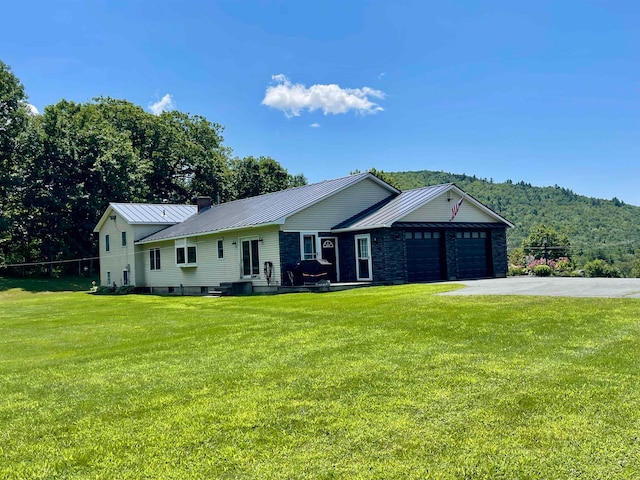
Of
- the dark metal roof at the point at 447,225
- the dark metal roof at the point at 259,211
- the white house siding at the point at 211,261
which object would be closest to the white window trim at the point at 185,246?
the white house siding at the point at 211,261

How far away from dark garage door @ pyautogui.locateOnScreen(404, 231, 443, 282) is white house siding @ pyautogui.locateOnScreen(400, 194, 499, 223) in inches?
23.4

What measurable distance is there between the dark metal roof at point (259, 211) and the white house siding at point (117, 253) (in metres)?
1.73

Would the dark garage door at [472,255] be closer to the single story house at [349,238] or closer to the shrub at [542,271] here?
the single story house at [349,238]

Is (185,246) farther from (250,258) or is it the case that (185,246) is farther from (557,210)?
(557,210)

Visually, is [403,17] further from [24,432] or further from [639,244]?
[639,244]

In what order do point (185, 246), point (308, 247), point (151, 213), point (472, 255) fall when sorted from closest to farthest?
point (308, 247) → point (472, 255) → point (185, 246) → point (151, 213)

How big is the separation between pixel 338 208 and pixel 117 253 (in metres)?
15.2

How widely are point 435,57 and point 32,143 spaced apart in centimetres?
2691

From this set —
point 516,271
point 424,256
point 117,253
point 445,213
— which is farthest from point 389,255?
point 117,253

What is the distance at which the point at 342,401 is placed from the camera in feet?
15.2

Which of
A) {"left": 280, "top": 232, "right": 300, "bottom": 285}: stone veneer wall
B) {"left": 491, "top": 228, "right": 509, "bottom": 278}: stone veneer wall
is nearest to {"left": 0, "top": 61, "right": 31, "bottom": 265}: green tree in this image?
{"left": 280, "top": 232, "right": 300, "bottom": 285}: stone veneer wall

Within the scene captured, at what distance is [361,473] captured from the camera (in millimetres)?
3234

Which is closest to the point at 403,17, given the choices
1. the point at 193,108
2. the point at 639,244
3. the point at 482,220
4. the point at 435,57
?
the point at 435,57

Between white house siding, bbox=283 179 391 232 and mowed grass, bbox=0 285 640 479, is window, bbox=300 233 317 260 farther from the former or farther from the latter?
mowed grass, bbox=0 285 640 479
